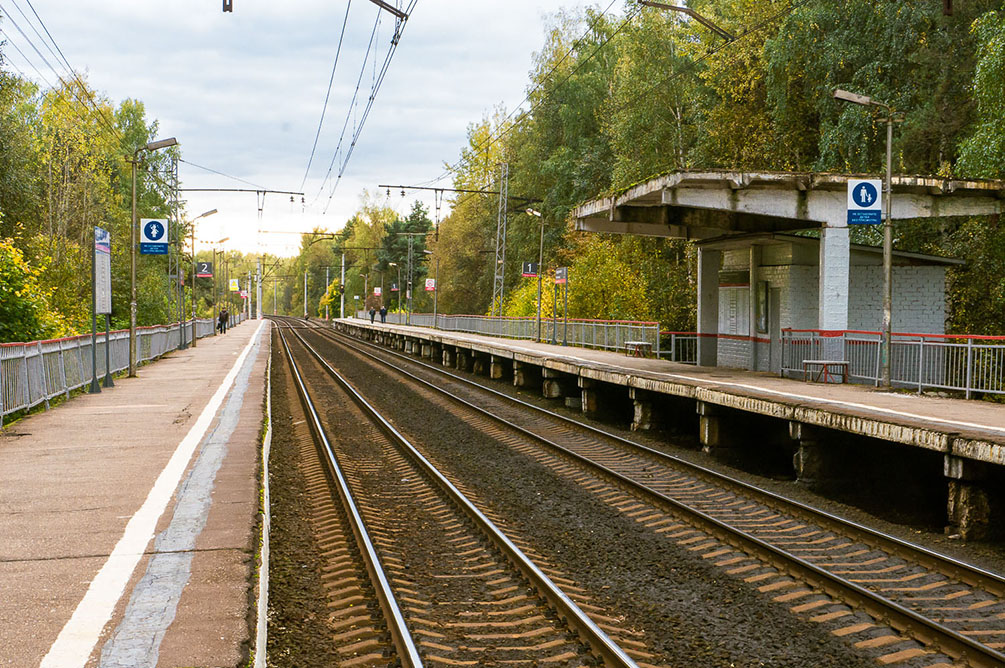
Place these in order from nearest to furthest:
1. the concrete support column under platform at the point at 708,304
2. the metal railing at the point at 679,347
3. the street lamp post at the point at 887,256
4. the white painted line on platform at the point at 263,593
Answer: the white painted line on platform at the point at 263,593 < the street lamp post at the point at 887,256 < the concrete support column under platform at the point at 708,304 < the metal railing at the point at 679,347

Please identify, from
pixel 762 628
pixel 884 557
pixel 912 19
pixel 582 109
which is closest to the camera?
pixel 762 628

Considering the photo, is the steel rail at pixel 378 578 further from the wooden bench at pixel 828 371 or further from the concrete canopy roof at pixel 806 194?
the wooden bench at pixel 828 371

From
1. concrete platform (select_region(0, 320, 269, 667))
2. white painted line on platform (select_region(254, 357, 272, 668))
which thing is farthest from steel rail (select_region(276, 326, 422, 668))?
concrete platform (select_region(0, 320, 269, 667))

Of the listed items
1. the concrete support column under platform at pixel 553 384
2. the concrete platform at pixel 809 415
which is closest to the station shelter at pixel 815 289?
the concrete platform at pixel 809 415

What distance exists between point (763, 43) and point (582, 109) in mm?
21773

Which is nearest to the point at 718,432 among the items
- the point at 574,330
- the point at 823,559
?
the point at 823,559

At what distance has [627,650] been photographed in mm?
5730

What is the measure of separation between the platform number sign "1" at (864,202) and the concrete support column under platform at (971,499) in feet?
27.0

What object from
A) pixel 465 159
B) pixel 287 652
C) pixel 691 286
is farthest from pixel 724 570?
pixel 465 159

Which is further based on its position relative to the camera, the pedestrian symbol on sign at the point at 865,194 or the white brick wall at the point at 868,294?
the white brick wall at the point at 868,294

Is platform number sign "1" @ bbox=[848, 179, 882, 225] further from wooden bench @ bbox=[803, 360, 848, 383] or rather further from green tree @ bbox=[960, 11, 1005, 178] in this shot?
green tree @ bbox=[960, 11, 1005, 178]

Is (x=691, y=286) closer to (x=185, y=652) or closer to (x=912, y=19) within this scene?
(x=912, y=19)

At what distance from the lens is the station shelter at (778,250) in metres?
18.0

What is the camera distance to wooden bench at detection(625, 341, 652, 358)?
2742 cm
